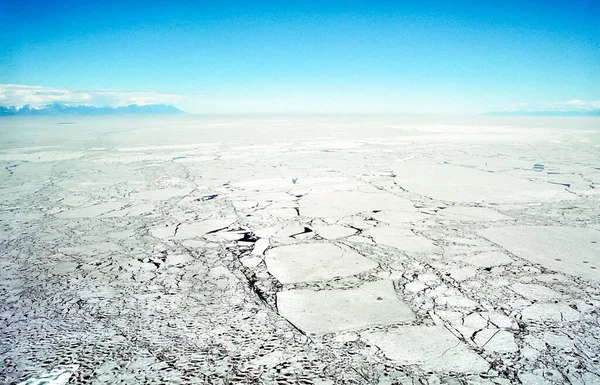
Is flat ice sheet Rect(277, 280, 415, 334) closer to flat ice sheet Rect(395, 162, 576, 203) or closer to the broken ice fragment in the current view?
the broken ice fragment

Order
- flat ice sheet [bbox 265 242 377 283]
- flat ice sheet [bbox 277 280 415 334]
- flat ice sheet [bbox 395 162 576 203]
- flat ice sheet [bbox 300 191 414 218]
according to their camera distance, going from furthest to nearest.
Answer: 1. flat ice sheet [bbox 395 162 576 203]
2. flat ice sheet [bbox 300 191 414 218]
3. flat ice sheet [bbox 265 242 377 283]
4. flat ice sheet [bbox 277 280 415 334]

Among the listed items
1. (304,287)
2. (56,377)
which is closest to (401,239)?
(304,287)

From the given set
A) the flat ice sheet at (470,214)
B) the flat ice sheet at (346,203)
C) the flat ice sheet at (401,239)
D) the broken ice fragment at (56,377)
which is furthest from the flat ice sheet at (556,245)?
the broken ice fragment at (56,377)

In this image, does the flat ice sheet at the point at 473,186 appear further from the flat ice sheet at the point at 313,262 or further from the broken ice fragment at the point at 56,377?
the broken ice fragment at the point at 56,377

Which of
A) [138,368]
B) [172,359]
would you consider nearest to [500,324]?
[172,359]

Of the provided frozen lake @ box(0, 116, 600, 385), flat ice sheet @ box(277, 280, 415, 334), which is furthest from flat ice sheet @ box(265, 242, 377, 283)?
flat ice sheet @ box(277, 280, 415, 334)

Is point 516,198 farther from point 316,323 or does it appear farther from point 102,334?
point 102,334
